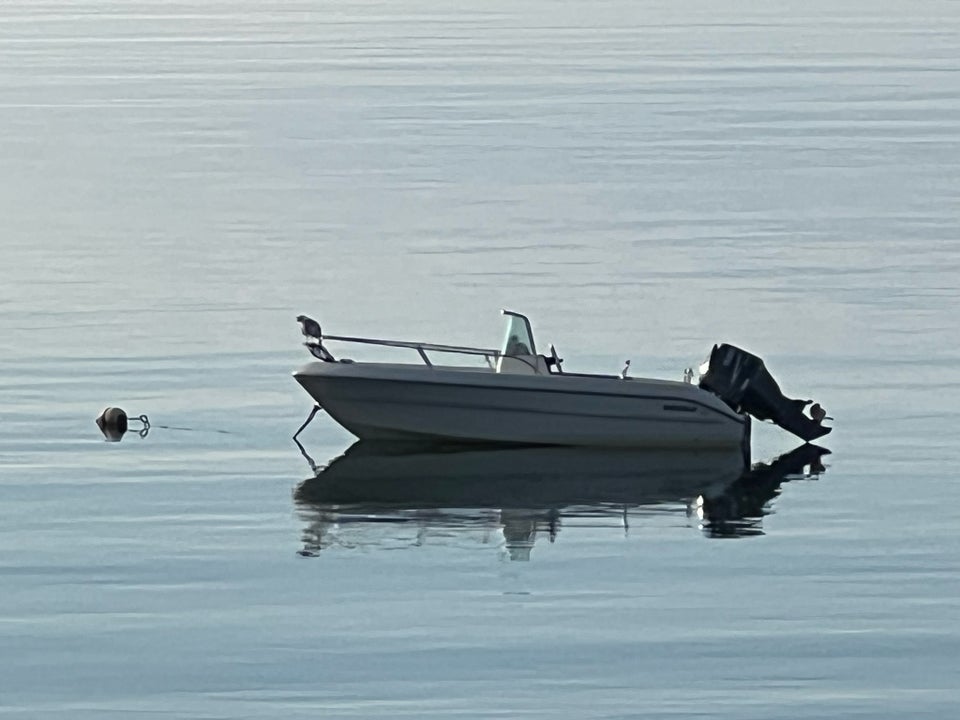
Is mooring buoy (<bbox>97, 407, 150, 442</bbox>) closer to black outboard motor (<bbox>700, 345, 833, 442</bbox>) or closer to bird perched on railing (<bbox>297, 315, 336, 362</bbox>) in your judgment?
bird perched on railing (<bbox>297, 315, 336, 362</bbox>)

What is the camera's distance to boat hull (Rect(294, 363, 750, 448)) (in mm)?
23969

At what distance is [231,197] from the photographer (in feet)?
151

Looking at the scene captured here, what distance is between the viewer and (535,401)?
79.0ft

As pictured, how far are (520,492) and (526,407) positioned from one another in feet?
6.02

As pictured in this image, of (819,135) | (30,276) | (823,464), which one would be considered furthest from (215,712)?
(819,135)

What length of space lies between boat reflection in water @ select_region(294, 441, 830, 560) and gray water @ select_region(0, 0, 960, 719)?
9 cm

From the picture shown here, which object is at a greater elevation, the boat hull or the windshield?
the windshield

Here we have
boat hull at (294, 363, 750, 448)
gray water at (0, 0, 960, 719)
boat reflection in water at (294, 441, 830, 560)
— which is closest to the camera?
gray water at (0, 0, 960, 719)

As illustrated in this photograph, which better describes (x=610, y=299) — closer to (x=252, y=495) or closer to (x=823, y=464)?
(x=823, y=464)

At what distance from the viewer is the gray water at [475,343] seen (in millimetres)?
16078

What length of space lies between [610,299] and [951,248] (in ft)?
25.6

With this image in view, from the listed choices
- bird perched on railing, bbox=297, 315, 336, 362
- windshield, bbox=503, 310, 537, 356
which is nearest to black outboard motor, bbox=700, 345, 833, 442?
windshield, bbox=503, 310, 537, 356

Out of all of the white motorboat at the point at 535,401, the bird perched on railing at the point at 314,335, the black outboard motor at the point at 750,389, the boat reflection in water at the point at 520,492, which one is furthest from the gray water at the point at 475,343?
the bird perched on railing at the point at 314,335

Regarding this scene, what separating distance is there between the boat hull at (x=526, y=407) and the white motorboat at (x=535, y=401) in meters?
0.01
